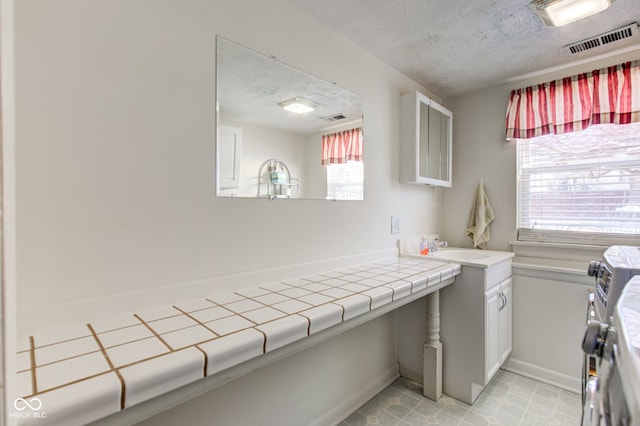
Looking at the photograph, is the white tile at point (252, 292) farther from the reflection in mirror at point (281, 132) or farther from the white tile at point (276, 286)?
the reflection in mirror at point (281, 132)

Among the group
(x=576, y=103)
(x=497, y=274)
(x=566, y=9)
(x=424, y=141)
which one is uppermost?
(x=566, y=9)

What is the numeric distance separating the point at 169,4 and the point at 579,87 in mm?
2524

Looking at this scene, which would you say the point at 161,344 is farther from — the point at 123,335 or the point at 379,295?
the point at 379,295

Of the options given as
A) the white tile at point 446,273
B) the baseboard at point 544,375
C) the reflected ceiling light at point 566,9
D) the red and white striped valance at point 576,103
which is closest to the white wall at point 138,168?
the white tile at point 446,273

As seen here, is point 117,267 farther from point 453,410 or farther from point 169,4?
point 453,410

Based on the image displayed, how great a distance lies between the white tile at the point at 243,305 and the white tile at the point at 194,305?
0.07 m

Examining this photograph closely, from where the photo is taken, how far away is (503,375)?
223 centimetres

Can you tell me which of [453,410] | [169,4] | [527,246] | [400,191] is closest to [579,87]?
[527,246]

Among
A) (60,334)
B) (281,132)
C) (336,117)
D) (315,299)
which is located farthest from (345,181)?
(60,334)

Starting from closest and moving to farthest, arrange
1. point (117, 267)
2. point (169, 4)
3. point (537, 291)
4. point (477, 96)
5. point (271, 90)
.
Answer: point (117, 267)
point (169, 4)
point (271, 90)
point (537, 291)
point (477, 96)

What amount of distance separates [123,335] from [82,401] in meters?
0.30

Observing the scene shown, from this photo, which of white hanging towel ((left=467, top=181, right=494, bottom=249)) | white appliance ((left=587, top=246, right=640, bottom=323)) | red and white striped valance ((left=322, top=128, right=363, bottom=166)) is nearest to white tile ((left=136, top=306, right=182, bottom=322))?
red and white striped valance ((left=322, top=128, right=363, bottom=166))

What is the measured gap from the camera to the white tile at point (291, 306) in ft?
3.50

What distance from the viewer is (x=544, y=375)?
2150 mm
